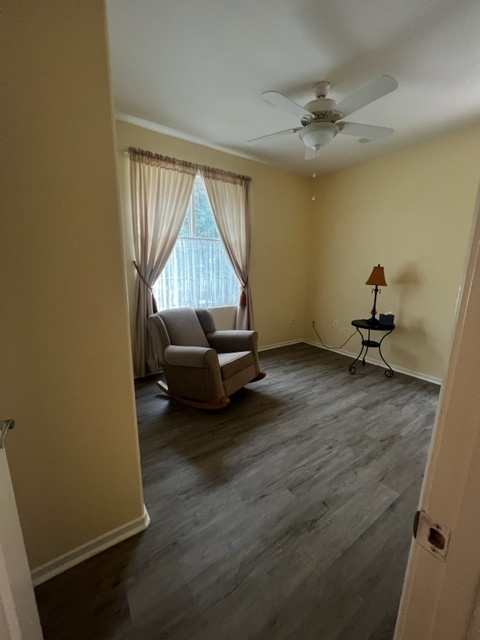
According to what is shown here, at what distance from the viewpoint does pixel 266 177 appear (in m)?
3.77

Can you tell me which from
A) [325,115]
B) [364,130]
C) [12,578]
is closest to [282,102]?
[325,115]

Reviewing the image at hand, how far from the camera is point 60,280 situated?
1.02m

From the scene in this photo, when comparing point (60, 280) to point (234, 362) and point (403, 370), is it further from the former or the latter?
point (403, 370)

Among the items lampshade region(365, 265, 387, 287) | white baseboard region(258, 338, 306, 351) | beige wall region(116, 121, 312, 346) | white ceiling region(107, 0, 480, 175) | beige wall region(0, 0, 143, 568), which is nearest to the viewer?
beige wall region(0, 0, 143, 568)

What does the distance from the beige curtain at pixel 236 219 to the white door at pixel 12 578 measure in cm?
315

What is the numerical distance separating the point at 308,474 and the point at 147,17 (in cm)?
287

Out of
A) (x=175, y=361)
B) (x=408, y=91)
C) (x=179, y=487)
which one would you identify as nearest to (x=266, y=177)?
(x=408, y=91)

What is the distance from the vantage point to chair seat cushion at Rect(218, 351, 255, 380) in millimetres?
2426

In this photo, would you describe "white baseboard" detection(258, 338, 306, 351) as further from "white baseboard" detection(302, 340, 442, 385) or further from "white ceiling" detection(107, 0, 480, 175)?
"white ceiling" detection(107, 0, 480, 175)

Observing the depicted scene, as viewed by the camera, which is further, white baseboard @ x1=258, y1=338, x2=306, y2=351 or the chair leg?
white baseboard @ x1=258, y1=338, x2=306, y2=351

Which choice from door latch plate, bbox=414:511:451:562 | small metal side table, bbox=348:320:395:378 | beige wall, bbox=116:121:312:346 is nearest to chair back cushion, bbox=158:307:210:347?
beige wall, bbox=116:121:312:346

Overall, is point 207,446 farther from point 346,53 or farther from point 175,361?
point 346,53

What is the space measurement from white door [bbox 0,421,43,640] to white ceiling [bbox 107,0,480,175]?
2203 millimetres

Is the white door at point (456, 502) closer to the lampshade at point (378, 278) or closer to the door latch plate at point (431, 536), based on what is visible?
the door latch plate at point (431, 536)
